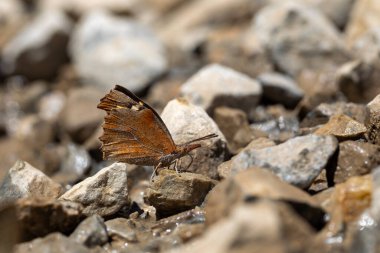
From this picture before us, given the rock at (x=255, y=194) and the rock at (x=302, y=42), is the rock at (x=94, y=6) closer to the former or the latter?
the rock at (x=302, y=42)

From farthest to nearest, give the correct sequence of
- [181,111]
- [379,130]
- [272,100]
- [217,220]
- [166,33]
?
[166,33] → [272,100] → [181,111] → [379,130] → [217,220]

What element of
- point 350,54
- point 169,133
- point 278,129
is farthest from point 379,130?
point 350,54

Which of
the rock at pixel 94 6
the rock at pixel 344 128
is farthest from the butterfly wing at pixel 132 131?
the rock at pixel 94 6

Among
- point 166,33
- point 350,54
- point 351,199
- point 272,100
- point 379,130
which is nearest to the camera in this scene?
point 351,199

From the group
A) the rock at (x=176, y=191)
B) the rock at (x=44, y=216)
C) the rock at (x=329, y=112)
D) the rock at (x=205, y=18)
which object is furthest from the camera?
the rock at (x=205, y=18)

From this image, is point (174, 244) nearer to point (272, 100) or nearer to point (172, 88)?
point (272, 100)

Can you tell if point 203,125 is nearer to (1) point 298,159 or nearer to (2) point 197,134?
(2) point 197,134
